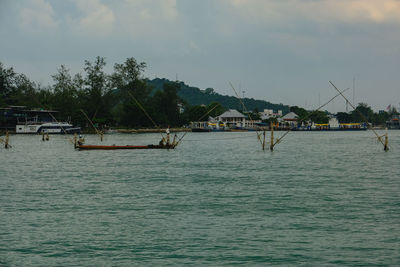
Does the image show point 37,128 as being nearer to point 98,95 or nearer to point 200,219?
point 98,95

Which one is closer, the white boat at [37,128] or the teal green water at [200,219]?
the teal green water at [200,219]

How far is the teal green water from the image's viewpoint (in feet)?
45.8

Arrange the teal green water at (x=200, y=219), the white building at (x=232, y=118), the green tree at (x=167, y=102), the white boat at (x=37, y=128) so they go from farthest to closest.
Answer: the white building at (x=232, y=118) → the green tree at (x=167, y=102) → the white boat at (x=37, y=128) → the teal green water at (x=200, y=219)

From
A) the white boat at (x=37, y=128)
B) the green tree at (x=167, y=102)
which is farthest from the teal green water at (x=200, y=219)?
the green tree at (x=167, y=102)

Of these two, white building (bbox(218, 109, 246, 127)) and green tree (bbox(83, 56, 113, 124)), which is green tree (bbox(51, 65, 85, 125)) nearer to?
green tree (bbox(83, 56, 113, 124))

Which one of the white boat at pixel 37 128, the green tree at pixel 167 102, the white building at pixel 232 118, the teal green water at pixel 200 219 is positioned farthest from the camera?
the white building at pixel 232 118

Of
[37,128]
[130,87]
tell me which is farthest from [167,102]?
[37,128]

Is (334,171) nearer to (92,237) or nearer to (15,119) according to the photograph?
(92,237)

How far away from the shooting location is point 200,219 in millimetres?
18500

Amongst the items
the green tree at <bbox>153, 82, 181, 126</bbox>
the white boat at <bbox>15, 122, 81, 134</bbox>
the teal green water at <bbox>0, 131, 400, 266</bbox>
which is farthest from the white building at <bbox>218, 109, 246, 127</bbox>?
the teal green water at <bbox>0, 131, 400, 266</bbox>

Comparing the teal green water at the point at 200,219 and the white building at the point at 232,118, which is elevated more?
the white building at the point at 232,118

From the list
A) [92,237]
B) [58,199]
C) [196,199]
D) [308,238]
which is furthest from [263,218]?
[58,199]

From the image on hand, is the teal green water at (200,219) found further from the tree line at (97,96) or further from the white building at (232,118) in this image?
the white building at (232,118)

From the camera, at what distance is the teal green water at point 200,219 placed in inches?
549
